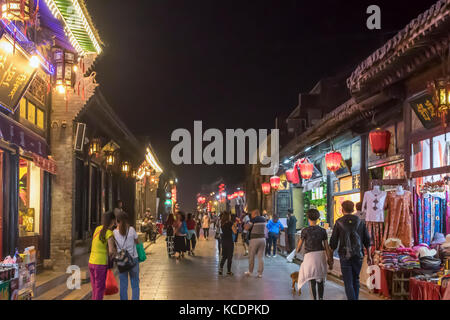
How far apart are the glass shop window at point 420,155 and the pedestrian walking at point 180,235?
34.5 feet

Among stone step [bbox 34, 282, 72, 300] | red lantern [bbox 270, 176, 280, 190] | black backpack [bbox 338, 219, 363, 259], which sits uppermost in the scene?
red lantern [bbox 270, 176, 280, 190]

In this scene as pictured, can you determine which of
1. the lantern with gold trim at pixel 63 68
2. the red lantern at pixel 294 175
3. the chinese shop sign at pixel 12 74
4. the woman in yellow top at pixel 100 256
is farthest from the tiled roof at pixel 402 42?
the red lantern at pixel 294 175

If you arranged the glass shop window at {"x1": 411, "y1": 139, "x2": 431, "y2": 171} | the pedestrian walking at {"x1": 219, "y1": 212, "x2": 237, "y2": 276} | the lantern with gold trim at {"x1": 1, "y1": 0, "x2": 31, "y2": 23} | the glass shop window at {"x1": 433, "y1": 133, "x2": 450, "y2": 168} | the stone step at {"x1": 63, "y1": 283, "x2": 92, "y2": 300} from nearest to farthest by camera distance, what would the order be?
the lantern with gold trim at {"x1": 1, "y1": 0, "x2": 31, "y2": 23} → the glass shop window at {"x1": 433, "y1": 133, "x2": 450, "y2": 168} → the glass shop window at {"x1": 411, "y1": 139, "x2": 431, "y2": 171} → the stone step at {"x1": 63, "y1": 283, "x2": 92, "y2": 300} → the pedestrian walking at {"x1": 219, "y1": 212, "x2": 237, "y2": 276}

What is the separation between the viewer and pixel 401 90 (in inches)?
423

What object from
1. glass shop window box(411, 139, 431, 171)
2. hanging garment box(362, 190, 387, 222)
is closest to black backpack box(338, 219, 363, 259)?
hanging garment box(362, 190, 387, 222)

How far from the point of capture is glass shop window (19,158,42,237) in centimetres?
1204

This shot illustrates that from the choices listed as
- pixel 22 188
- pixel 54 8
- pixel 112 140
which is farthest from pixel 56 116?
pixel 112 140

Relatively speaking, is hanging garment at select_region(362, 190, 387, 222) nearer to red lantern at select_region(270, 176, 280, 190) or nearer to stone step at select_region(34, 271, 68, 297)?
stone step at select_region(34, 271, 68, 297)

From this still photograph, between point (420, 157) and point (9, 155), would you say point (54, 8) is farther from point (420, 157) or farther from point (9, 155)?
point (420, 157)

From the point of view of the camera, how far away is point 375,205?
10617mm

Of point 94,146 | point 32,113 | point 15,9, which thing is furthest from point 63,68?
point 94,146

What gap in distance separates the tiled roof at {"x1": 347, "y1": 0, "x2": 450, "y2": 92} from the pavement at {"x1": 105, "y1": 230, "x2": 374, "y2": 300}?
4.88 m

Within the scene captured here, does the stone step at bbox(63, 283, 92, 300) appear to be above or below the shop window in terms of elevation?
below

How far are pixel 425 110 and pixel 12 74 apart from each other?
801 centimetres
